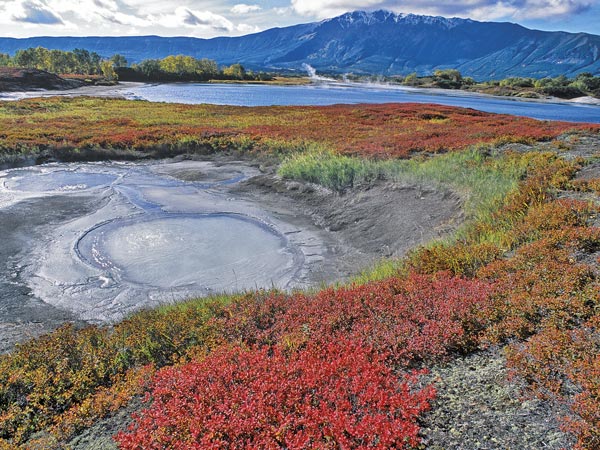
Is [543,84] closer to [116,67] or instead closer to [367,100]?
[367,100]

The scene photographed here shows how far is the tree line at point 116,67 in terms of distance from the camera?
140 m

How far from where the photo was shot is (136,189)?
22141mm

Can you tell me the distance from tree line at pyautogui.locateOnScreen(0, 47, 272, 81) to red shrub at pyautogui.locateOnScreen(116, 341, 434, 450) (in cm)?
15207

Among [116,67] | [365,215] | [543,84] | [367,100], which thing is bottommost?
[365,215]

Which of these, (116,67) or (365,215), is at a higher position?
(116,67)

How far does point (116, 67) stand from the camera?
6284 inches

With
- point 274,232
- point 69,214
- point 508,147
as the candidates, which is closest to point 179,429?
point 274,232

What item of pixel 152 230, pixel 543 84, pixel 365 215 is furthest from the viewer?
pixel 543 84

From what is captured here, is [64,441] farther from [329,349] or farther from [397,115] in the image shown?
[397,115]

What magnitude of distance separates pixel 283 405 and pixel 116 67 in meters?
182

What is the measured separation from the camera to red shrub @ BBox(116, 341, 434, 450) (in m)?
4.39

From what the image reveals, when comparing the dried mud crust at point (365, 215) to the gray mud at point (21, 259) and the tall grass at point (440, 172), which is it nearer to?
the tall grass at point (440, 172)

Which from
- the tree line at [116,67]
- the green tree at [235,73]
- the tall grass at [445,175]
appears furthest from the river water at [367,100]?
the green tree at [235,73]

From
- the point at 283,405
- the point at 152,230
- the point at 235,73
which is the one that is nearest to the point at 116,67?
the point at 235,73
